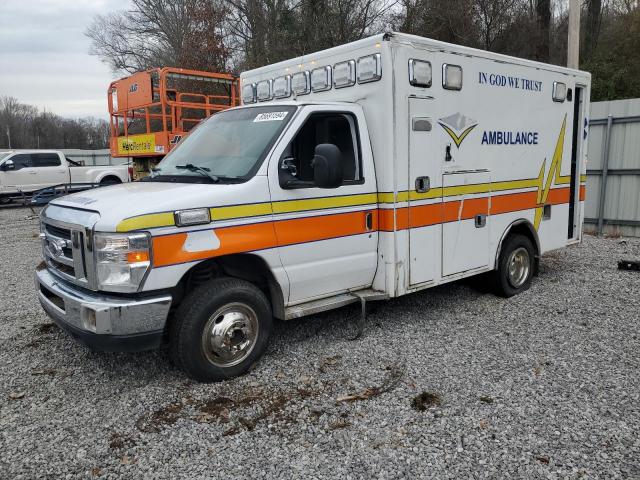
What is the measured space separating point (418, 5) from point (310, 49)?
13.2ft

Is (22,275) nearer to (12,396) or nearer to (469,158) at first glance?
(12,396)

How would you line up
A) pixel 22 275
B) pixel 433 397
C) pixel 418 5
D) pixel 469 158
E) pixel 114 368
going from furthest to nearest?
1. pixel 418 5
2. pixel 22 275
3. pixel 469 158
4. pixel 114 368
5. pixel 433 397

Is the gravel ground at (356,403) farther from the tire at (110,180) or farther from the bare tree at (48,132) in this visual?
the bare tree at (48,132)

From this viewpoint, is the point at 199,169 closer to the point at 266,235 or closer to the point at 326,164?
the point at 266,235

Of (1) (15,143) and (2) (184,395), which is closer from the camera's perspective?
(2) (184,395)

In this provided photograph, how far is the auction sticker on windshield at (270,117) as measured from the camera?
4613 millimetres

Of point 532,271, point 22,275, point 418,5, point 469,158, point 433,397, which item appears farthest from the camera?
point 418,5

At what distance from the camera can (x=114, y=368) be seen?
462 centimetres

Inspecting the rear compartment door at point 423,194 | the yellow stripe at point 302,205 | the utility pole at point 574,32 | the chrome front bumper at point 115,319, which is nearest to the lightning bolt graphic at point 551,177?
the yellow stripe at point 302,205

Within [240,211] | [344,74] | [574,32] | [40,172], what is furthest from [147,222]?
[40,172]

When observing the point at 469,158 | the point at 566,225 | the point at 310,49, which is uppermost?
the point at 310,49

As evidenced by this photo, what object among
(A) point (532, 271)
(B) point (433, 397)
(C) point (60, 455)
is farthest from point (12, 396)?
(A) point (532, 271)

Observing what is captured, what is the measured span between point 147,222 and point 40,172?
736 inches

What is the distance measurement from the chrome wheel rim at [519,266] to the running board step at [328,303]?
2.26 m
